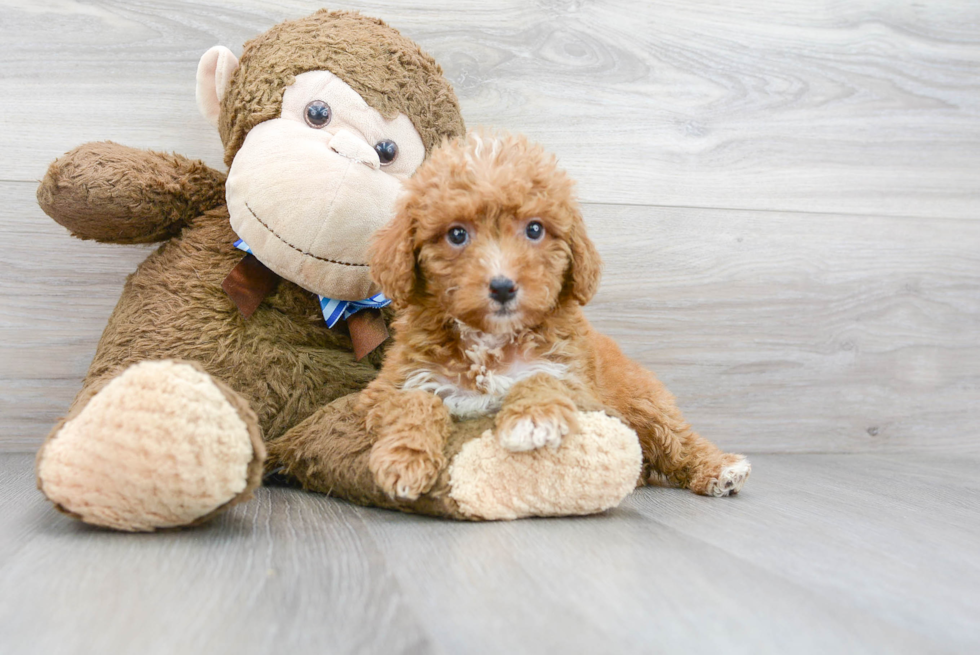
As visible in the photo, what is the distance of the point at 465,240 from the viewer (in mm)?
1223

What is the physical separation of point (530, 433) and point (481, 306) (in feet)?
0.68

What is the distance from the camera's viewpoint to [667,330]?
209cm

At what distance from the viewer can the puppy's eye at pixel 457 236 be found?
48.1 inches

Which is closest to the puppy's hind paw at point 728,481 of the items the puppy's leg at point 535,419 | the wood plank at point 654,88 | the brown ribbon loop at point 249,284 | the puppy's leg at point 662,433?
the puppy's leg at point 662,433

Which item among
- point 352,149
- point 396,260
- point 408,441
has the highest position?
point 352,149

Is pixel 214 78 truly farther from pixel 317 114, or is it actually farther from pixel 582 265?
pixel 582 265

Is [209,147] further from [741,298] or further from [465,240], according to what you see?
[741,298]

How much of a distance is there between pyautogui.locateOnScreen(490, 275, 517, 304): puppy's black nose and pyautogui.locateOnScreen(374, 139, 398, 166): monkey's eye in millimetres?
449

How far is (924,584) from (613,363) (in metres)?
0.67

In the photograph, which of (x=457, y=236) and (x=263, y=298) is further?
(x=263, y=298)

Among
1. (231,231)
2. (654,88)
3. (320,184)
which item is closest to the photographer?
(320,184)

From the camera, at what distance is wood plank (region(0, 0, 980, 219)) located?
180 centimetres

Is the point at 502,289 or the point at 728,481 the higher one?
the point at 502,289

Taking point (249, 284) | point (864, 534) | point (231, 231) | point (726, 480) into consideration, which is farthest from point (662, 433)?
point (231, 231)
